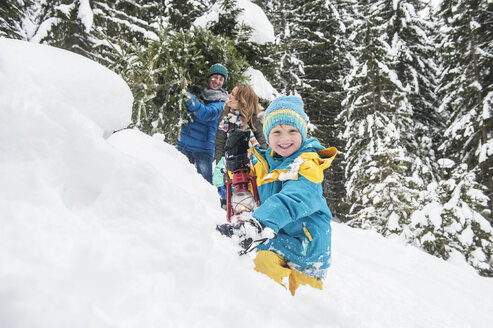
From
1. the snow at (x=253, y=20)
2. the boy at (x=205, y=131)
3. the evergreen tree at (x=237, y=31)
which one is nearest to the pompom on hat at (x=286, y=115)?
the boy at (x=205, y=131)

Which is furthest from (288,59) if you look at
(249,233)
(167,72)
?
(249,233)

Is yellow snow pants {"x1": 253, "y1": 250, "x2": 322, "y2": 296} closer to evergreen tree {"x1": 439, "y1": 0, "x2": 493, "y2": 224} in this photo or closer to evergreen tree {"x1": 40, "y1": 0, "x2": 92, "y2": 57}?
evergreen tree {"x1": 40, "y1": 0, "x2": 92, "y2": 57}

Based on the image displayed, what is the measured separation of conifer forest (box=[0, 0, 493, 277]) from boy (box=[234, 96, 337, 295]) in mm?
2821

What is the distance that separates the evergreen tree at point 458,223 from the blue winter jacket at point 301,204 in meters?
7.10

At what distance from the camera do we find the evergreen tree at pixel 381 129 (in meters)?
9.40

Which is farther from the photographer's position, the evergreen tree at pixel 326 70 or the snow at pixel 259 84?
the evergreen tree at pixel 326 70

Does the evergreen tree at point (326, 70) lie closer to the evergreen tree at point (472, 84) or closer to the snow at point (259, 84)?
the evergreen tree at point (472, 84)

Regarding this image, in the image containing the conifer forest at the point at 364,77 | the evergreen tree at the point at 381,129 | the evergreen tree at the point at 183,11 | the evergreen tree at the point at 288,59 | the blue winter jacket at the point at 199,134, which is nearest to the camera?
the blue winter jacket at the point at 199,134

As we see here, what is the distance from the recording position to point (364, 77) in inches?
472

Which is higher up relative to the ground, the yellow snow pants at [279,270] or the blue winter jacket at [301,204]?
the blue winter jacket at [301,204]

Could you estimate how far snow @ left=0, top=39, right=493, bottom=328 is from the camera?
0.78 meters

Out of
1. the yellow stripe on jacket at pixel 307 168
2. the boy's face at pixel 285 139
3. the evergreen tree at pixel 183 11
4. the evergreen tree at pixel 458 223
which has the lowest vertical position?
the evergreen tree at pixel 458 223

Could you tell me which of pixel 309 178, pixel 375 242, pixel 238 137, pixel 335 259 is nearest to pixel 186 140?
pixel 238 137

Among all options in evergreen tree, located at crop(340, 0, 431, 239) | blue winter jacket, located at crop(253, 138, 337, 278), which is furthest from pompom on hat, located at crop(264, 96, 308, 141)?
evergreen tree, located at crop(340, 0, 431, 239)
